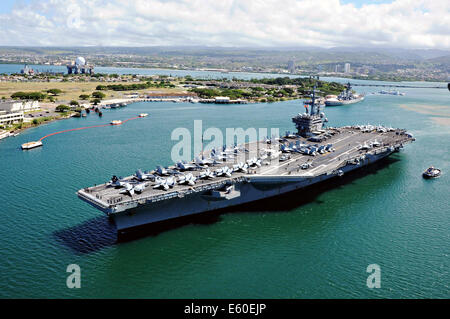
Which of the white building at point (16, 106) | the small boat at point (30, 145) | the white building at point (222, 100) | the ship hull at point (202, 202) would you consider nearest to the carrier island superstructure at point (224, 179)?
the ship hull at point (202, 202)

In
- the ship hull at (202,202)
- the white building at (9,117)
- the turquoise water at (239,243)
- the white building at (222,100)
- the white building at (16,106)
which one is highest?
the white building at (222,100)

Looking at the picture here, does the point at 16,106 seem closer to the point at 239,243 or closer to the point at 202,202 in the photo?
the point at 202,202

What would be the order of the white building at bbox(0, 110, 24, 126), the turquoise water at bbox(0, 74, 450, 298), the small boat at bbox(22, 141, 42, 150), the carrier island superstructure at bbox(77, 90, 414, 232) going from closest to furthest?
the turquoise water at bbox(0, 74, 450, 298)
the carrier island superstructure at bbox(77, 90, 414, 232)
the small boat at bbox(22, 141, 42, 150)
the white building at bbox(0, 110, 24, 126)

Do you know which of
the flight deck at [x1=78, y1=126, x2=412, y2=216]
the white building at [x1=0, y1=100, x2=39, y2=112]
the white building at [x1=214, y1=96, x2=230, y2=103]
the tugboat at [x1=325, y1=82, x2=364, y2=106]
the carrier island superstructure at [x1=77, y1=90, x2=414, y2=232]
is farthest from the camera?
the tugboat at [x1=325, y1=82, x2=364, y2=106]

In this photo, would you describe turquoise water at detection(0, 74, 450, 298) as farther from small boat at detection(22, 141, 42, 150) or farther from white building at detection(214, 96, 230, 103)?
white building at detection(214, 96, 230, 103)

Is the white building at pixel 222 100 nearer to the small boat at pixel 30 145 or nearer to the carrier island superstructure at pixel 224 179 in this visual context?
the small boat at pixel 30 145

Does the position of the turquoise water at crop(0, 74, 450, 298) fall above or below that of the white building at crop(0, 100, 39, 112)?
below

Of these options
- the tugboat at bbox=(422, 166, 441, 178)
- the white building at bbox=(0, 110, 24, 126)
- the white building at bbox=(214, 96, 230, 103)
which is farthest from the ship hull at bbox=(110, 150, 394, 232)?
the white building at bbox=(214, 96, 230, 103)
